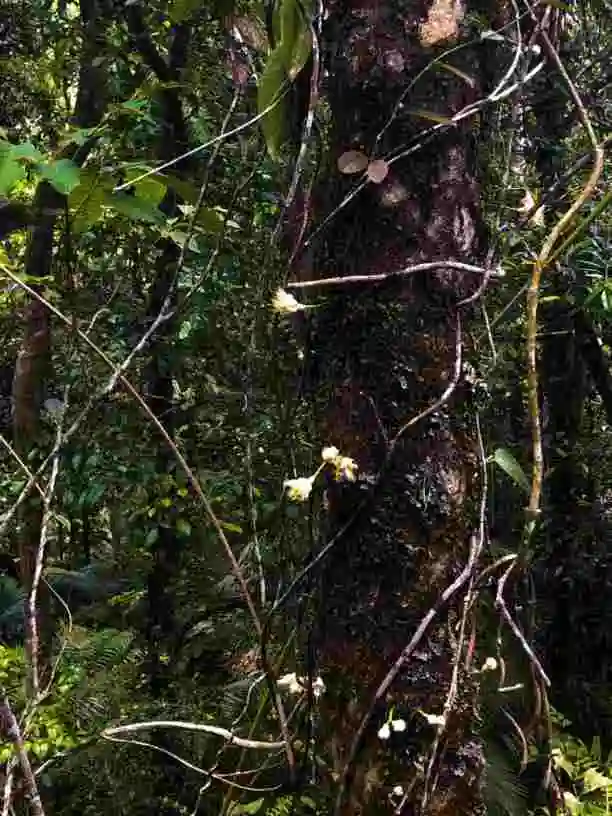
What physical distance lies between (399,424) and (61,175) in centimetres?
65

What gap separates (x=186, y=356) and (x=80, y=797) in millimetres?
1394

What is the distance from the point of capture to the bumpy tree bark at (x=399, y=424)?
923 millimetres

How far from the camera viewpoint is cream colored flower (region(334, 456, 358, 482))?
0.88 meters

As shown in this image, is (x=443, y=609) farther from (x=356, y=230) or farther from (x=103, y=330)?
(x=103, y=330)

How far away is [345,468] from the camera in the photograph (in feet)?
2.95

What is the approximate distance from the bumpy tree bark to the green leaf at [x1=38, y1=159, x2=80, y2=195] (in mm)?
441

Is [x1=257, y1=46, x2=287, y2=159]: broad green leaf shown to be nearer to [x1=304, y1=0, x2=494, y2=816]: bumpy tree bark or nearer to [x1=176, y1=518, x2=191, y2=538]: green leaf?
[x1=304, y1=0, x2=494, y2=816]: bumpy tree bark

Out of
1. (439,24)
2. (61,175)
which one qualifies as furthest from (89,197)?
(439,24)

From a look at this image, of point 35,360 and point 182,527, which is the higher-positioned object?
point 35,360

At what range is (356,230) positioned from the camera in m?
0.97

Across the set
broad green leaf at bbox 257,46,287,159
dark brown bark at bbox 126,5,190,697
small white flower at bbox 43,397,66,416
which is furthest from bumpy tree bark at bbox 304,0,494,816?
small white flower at bbox 43,397,66,416

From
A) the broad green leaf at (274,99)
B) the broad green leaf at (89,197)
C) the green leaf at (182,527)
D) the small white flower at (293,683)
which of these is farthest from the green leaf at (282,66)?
the green leaf at (182,527)

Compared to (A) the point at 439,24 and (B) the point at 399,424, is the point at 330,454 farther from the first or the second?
(A) the point at 439,24

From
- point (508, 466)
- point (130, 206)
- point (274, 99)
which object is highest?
point (274, 99)
